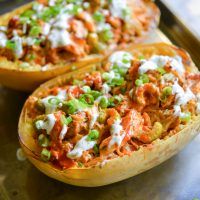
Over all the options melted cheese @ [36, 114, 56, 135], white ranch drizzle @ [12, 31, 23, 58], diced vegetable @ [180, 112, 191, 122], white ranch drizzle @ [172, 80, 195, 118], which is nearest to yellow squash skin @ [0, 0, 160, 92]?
white ranch drizzle @ [12, 31, 23, 58]

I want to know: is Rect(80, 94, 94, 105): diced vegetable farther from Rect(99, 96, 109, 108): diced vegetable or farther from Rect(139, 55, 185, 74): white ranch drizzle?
Rect(139, 55, 185, 74): white ranch drizzle

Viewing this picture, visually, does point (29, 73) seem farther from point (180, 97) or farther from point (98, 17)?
point (180, 97)

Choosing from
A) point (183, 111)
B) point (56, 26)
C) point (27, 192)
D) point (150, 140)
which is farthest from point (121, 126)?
point (56, 26)

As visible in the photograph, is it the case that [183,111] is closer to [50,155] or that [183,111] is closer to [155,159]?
[155,159]

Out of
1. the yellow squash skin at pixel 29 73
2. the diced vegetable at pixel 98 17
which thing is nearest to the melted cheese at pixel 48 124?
the yellow squash skin at pixel 29 73

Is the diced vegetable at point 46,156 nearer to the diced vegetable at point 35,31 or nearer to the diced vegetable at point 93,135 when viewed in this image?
the diced vegetable at point 93,135

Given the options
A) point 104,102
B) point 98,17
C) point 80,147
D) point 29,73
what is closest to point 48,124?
point 80,147
